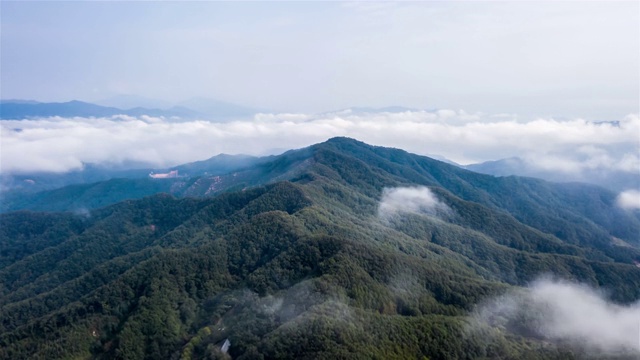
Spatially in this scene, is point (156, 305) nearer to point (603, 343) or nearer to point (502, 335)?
point (502, 335)

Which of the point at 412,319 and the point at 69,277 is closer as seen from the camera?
the point at 412,319

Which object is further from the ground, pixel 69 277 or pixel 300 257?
pixel 300 257

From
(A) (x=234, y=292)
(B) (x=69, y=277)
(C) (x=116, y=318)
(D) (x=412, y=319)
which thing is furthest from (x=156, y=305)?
(B) (x=69, y=277)

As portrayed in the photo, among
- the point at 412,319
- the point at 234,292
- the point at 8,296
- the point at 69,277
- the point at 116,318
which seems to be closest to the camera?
the point at 412,319

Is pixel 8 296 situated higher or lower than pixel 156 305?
lower

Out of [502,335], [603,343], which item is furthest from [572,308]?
[502,335]

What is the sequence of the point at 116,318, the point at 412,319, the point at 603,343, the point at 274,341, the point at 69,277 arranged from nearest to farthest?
the point at 274,341, the point at 412,319, the point at 603,343, the point at 116,318, the point at 69,277

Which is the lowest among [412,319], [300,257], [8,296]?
[8,296]

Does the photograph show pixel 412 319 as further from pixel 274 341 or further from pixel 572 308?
pixel 572 308

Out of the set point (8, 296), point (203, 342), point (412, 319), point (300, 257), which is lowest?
point (8, 296)
